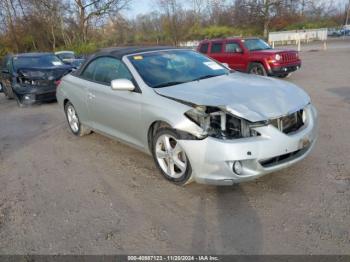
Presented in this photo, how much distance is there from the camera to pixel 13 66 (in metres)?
9.98

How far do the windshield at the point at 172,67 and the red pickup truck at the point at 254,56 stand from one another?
6.60 metres

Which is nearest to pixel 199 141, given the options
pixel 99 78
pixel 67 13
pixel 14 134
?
pixel 99 78

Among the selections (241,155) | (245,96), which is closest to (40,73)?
(245,96)

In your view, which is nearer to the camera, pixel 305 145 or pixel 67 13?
pixel 305 145

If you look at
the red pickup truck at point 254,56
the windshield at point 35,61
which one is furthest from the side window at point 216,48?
the windshield at point 35,61

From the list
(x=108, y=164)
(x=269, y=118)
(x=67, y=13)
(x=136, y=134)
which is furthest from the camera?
(x=67, y=13)

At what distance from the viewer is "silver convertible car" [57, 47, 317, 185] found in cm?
321

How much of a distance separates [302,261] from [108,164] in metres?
2.96

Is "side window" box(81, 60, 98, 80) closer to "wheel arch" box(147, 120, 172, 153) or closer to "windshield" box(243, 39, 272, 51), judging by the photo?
"wheel arch" box(147, 120, 172, 153)

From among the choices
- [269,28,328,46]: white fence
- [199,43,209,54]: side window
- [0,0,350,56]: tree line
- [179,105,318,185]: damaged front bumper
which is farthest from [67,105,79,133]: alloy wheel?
[269,28,328,46]: white fence

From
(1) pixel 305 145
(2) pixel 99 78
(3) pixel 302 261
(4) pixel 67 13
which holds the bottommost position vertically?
(3) pixel 302 261

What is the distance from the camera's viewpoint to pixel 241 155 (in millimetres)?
3121

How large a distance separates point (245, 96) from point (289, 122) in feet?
1.84

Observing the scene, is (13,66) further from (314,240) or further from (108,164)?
(314,240)
